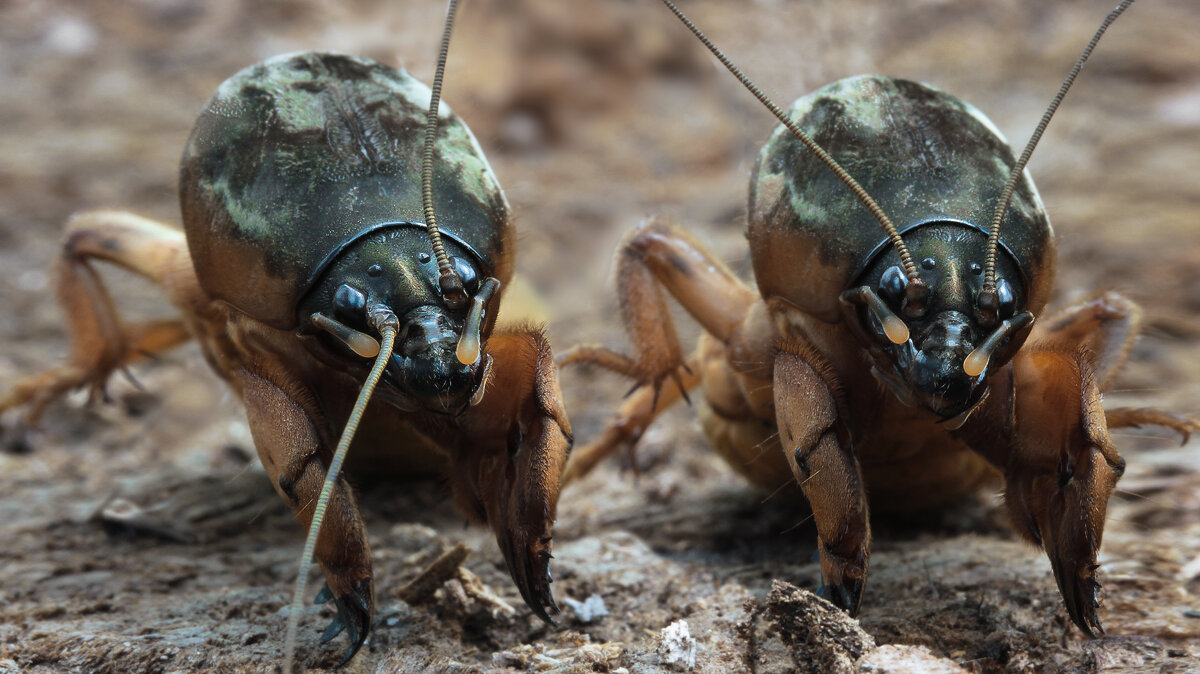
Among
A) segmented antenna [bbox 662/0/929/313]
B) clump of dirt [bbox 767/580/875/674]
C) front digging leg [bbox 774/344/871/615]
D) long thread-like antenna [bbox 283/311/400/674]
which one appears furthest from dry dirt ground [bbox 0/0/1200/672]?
segmented antenna [bbox 662/0/929/313]

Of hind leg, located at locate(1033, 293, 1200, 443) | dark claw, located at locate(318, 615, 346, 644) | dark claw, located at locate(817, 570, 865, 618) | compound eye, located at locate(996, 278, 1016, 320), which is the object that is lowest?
dark claw, located at locate(318, 615, 346, 644)

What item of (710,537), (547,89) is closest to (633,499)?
(710,537)

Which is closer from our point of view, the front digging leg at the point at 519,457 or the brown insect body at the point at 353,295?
the brown insect body at the point at 353,295

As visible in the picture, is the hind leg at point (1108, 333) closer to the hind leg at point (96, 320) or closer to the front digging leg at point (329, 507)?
the front digging leg at point (329, 507)

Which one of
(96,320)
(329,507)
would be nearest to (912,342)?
(329,507)

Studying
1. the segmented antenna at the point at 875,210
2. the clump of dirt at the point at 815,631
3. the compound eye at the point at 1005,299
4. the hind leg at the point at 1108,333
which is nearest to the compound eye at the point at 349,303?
the segmented antenna at the point at 875,210

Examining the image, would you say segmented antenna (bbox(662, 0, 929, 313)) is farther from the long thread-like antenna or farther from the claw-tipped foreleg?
the long thread-like antenna

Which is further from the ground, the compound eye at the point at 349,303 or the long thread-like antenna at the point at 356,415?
the compound eye at the point at 349,303

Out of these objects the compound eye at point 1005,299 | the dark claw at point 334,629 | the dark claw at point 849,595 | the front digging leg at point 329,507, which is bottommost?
the dark claw at point 334,629
